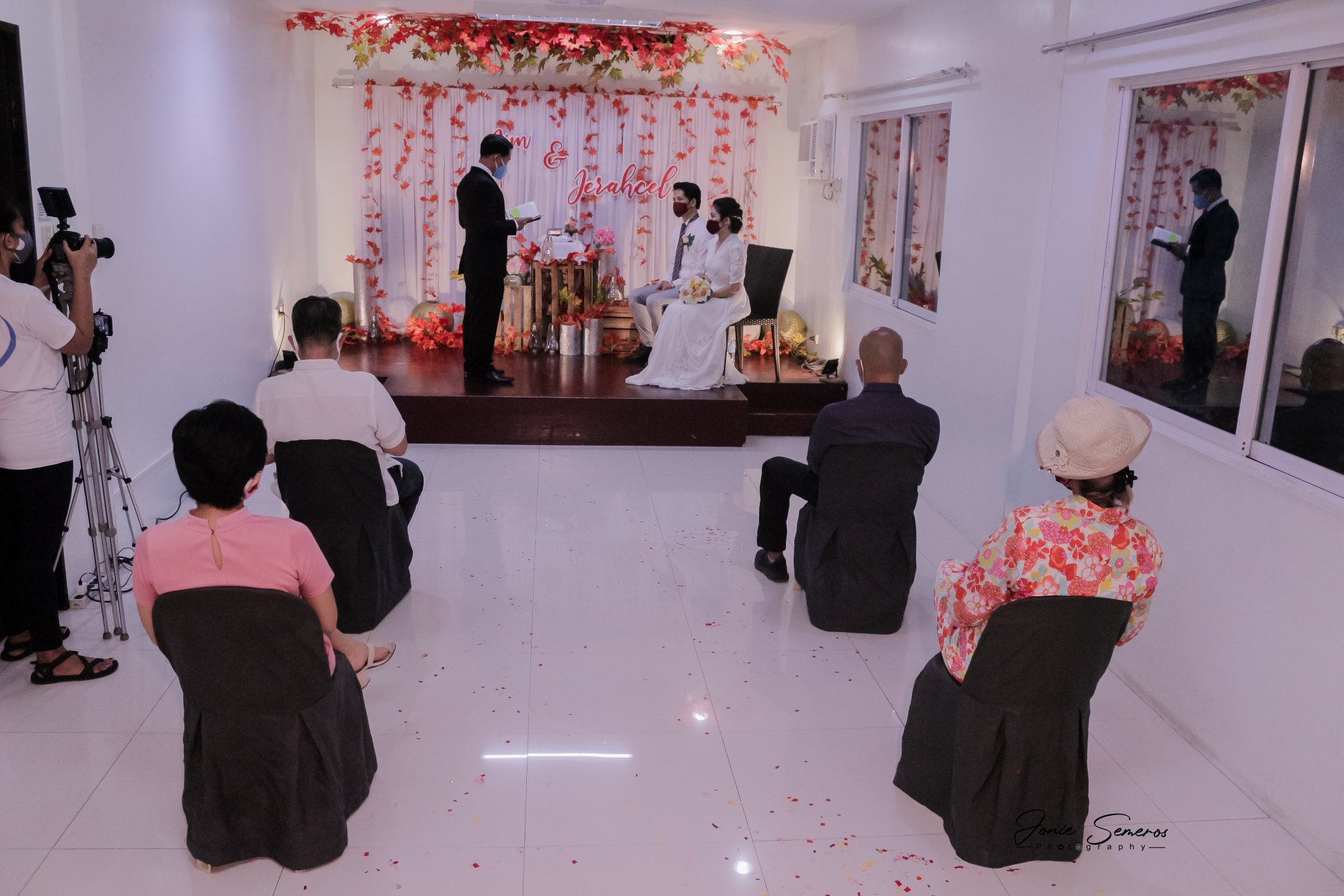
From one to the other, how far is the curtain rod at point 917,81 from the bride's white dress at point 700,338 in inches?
47.5

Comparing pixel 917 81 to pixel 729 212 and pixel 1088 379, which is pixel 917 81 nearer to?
pixel 729 212

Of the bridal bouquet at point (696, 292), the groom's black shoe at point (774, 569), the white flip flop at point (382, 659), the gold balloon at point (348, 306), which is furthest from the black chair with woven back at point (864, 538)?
the gold balloon at point (348, 306)

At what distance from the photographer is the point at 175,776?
3053 millimetres

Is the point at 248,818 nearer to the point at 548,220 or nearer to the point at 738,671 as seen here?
the point at 738,671

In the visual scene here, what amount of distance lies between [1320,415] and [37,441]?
370cm

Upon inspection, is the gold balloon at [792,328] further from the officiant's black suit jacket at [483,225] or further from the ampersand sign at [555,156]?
the officiant's black suit jacket at [483,225]

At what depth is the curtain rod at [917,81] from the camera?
18.1 feet

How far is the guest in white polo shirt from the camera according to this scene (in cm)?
361

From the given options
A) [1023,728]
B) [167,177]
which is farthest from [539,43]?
[1023,728]

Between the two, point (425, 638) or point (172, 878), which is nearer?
point (172, 878)

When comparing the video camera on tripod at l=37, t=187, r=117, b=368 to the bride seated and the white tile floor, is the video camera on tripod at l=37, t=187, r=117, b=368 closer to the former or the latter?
the white tile floor

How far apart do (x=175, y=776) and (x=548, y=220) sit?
6.41 meters

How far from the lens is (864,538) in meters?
4.05

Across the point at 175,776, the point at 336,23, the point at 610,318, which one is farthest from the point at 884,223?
the point at 175,776
